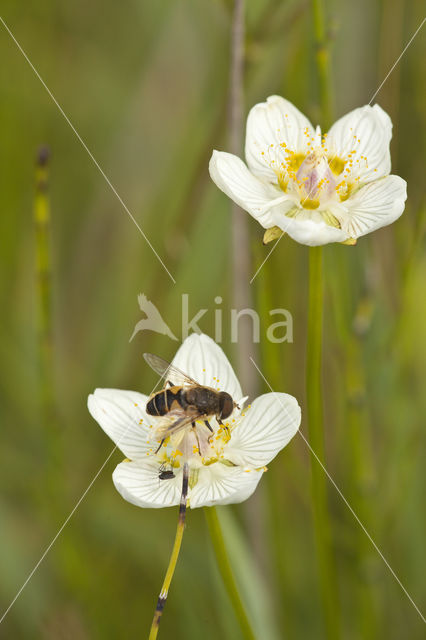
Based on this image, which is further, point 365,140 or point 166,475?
point 365,140

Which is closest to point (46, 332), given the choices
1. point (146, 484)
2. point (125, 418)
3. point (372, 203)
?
point (125, 418)

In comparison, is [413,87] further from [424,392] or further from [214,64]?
[424,392]

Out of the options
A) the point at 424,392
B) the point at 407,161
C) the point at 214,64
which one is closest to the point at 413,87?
the point at 407,161

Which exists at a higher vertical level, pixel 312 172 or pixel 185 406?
pixel 312 172

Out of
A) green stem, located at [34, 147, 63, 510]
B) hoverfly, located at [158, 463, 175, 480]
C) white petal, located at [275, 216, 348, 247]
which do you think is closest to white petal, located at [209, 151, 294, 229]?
white petal, located at [275, 216, 348, 247]

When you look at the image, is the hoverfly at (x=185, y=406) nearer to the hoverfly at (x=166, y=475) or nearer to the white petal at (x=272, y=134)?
the hoverfly at (x=166, y=475)

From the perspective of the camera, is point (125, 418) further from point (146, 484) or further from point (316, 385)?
point (316, 385)
